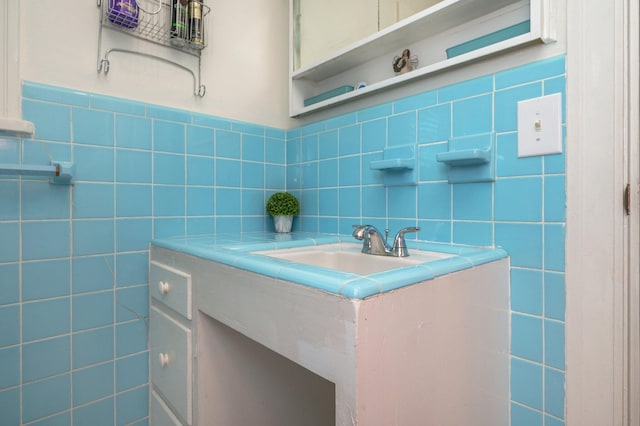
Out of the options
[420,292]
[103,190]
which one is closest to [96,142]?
[103,190]

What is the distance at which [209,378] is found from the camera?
942 mm

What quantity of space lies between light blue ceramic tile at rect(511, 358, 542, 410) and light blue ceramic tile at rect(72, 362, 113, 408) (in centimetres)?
125

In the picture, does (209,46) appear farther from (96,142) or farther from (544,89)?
(544,89)

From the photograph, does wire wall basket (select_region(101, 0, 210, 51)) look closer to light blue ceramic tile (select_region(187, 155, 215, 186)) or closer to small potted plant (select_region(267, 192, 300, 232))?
light blue ceramic tile (select_region(187, 155, 215, 186))

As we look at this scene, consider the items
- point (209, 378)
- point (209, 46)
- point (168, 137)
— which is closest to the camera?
point (209, 378)

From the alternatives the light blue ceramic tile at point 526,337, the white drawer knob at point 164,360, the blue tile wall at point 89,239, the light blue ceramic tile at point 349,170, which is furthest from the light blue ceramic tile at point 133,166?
the light blue ceramic tile at point 526,337

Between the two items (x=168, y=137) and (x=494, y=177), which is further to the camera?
(x=168, y=137)

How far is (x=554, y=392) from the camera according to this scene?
2.67 ft

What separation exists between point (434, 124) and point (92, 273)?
1203 mm

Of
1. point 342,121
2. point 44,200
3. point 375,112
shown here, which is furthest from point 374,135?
point 44,200

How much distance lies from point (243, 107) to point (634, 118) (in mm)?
1305

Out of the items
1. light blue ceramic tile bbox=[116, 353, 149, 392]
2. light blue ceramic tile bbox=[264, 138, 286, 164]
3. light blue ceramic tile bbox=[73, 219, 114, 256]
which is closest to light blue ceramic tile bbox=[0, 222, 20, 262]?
light blue ceramic tile bbox=[73, 219, 114, 256]

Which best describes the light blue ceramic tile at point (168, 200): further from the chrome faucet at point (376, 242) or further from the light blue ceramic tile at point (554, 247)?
the light blue ceramic tile at point (554, 247)

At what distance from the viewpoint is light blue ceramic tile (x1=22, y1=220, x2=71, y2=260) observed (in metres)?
1.01
